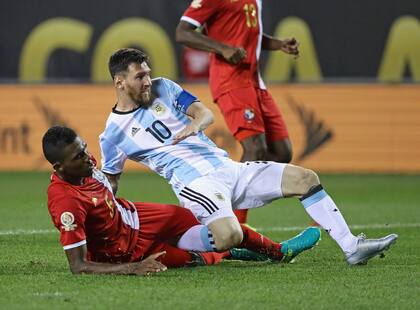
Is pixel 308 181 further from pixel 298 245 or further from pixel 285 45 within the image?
pixel 285 45

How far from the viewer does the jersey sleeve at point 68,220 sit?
6.15m

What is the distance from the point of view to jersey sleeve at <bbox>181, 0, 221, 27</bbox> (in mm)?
9094

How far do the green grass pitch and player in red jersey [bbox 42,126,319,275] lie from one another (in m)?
0.11

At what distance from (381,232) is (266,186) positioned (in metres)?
2.20

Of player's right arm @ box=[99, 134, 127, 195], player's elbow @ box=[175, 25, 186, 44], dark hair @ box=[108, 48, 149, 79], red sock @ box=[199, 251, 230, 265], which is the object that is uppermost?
dark hair @ box=[108, 48, 149, 79]

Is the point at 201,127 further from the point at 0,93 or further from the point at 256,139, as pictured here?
the point at 0,93

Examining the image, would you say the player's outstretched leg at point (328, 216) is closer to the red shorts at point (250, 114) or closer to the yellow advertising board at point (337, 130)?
the red shorts at point (250, 114)

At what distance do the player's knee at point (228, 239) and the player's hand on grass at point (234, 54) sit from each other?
2.50 metres

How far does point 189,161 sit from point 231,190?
1.11ft

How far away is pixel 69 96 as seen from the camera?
51.2 feet

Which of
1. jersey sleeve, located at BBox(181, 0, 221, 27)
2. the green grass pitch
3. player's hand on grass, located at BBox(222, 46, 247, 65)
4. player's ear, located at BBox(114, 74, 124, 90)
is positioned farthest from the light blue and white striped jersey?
jersey sleeve, located at BBox(181, 0, 221, 27)

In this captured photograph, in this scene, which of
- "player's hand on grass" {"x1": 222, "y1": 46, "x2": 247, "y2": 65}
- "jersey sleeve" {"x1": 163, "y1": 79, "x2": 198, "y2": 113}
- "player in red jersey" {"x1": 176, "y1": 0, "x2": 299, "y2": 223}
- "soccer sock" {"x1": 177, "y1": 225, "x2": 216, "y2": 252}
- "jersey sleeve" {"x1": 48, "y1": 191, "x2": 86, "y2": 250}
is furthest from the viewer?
"player in red jersey" {"x1": 176, "y1": 0, "x2": 299, "y2": 223}

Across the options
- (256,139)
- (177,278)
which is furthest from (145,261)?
(256,139)

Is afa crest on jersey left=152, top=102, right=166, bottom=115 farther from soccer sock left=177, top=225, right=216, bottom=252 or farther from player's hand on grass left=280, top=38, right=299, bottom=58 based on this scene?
player's hand on grass left=280, top=38, right=299, bottom=58
